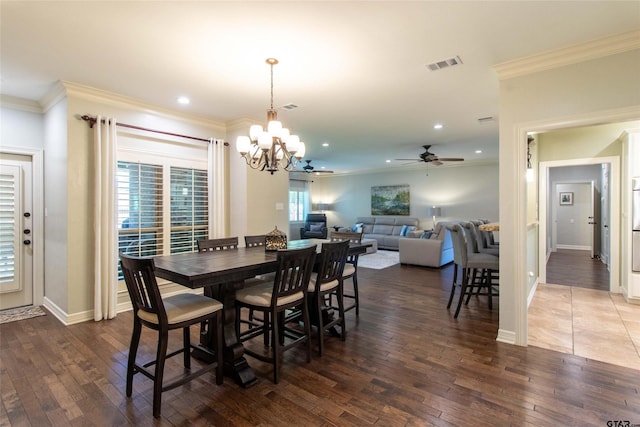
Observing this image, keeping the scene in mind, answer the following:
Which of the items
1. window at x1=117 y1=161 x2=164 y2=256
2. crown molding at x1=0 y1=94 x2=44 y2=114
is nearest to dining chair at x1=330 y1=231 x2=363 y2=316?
window at x1=117 y1=161 x2=164 y2=256

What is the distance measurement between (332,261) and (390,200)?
7.98 m

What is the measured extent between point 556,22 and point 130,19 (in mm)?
3128

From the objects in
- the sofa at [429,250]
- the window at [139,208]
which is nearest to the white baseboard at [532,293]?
the sofa at [429,250]

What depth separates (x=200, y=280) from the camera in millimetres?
2094

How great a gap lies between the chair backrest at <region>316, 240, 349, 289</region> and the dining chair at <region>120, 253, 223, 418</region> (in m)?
0.98

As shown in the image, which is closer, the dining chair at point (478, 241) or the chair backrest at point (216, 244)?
the chair backrest at point (216, 244)

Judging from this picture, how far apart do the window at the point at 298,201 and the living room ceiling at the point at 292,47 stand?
23.9 feet

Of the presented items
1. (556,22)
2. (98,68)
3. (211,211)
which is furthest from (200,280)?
(556,22)

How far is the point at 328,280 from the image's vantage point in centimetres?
308

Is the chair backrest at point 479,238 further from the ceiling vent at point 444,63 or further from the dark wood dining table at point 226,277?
the dark wood dining table at point 226,277

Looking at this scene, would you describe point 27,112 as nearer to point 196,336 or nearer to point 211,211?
point 211,211

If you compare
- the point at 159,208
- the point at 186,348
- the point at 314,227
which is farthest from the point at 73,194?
the point at 314,227

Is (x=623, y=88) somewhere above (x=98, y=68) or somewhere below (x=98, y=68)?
below

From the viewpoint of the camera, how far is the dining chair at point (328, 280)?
2.87 meters
